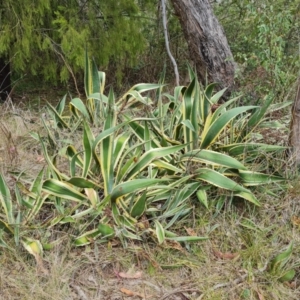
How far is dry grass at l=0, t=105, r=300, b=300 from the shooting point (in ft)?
7.28

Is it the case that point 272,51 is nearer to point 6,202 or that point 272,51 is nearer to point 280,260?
point 280,260

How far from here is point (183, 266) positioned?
7.83ft

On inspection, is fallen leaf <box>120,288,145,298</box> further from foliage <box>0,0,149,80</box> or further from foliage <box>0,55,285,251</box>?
foliage <box>0,0,149,80</box>

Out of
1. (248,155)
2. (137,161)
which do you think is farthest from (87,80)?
(248,155)

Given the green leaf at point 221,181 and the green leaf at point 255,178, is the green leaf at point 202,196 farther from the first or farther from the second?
the green leaf at point 255,178

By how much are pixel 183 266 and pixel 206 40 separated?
266 cm

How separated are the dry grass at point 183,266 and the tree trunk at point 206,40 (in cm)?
201

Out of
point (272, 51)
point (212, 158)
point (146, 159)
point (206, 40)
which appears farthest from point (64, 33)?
point (212, 158)

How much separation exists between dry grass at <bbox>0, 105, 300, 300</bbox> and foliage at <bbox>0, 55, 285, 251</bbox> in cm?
8

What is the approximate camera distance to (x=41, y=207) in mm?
2648

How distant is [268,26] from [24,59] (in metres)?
2.64

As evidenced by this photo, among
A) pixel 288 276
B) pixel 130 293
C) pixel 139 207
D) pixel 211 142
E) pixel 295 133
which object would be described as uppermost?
pixel 295 133

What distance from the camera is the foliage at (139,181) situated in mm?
2451

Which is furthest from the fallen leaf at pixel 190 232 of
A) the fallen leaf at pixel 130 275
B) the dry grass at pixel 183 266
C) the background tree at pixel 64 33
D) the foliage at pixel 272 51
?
the background tree at pixel 64 33
